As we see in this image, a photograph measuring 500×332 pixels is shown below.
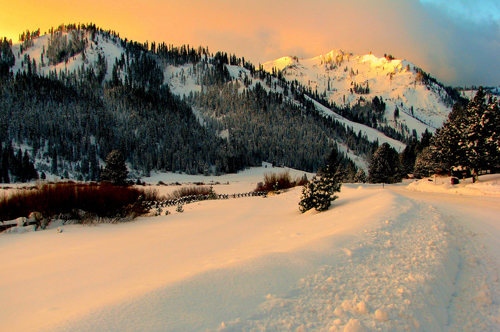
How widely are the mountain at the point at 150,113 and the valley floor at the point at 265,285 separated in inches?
3093

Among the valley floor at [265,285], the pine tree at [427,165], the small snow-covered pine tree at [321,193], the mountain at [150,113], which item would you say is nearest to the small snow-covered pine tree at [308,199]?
the small snow-covered pine tree at [321,193]

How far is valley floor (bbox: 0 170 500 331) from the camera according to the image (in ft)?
8.38

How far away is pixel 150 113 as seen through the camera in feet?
398

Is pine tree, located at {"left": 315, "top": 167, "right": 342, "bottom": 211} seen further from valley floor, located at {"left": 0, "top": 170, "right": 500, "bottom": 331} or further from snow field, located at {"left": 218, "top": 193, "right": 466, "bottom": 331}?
snow field, located at {"left": 218, "top": 193, "right": 466, "bottom": 331}

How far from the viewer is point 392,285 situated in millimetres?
3598

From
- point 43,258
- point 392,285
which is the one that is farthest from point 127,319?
point 43,258

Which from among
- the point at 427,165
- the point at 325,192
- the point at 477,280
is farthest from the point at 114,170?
the point at 427,165

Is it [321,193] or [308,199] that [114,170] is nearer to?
[308,199]

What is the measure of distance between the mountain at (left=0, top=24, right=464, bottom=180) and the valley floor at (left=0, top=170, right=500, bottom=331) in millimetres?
78574

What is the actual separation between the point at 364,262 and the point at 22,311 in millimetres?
4898

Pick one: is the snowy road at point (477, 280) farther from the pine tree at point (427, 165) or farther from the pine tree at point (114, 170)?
the pine tree at point (114, 170)

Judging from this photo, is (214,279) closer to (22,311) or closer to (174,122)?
(22,311)

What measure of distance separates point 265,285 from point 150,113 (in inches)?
5126

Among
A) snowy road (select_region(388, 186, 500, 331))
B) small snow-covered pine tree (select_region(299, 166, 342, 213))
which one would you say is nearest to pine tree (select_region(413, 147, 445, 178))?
small snow-covered pine tree (select_region(299, 166, 342, 213))
